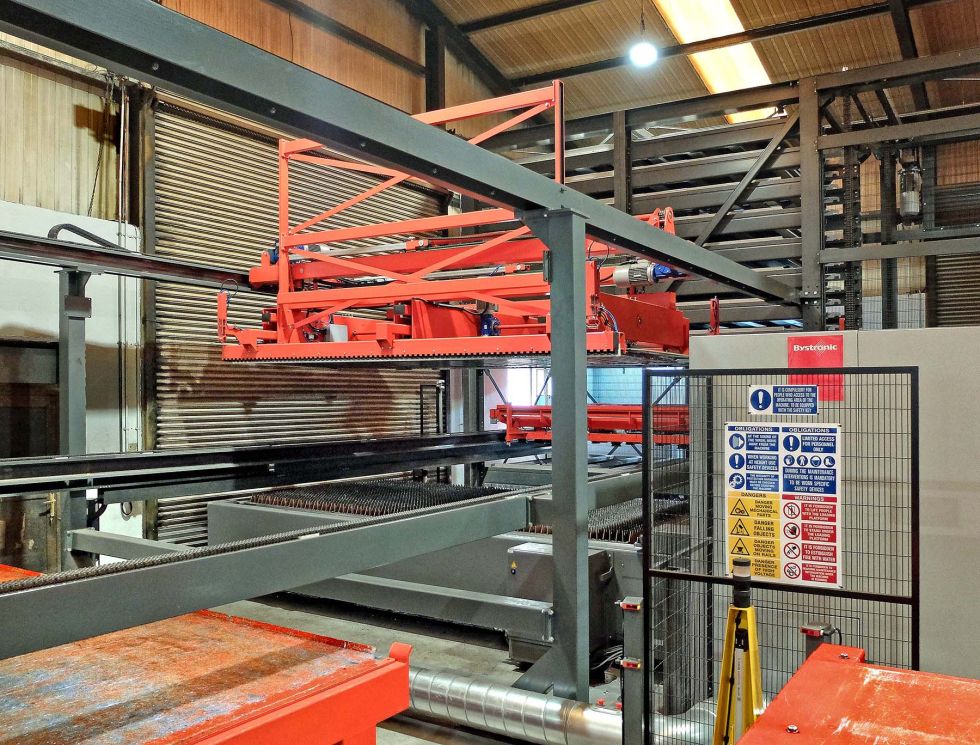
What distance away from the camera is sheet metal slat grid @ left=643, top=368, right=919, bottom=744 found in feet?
11.7

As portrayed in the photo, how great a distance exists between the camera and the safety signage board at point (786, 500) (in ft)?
9.89

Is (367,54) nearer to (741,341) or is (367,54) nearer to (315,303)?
(315,303)

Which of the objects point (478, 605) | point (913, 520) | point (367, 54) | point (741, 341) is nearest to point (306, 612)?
point (478, 605)

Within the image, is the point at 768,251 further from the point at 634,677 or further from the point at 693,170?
the point at 634,677

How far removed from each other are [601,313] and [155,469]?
2.85 meters

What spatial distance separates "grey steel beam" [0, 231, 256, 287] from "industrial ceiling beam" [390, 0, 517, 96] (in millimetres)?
6132

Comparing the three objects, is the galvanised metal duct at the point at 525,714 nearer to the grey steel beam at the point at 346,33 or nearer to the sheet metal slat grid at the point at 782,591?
the sheet metal slat grid at the point at 782,591

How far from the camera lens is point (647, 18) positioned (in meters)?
10.4

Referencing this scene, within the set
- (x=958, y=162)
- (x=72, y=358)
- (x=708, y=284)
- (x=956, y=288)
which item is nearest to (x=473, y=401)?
(x=708, y=284)

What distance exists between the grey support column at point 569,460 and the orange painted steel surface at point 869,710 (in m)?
1.69

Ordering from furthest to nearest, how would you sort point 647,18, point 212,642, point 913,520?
1. point 647,18
2. point 913,520
3. point 212,642

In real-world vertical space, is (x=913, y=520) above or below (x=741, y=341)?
below

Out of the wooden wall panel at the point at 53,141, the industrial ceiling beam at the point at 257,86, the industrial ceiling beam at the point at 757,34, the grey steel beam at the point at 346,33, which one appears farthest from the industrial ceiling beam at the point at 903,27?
the wooden wall panel at the point at 53,141

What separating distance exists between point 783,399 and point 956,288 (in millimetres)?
9248
